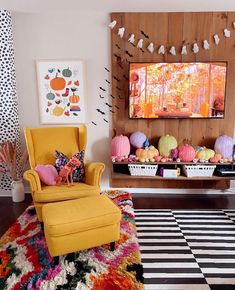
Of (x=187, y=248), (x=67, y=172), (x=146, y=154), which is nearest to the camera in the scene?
(x=187, y=248)

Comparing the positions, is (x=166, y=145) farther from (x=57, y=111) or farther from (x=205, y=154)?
(x=57, y=111)

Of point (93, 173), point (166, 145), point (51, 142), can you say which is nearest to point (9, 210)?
point (51, 142)

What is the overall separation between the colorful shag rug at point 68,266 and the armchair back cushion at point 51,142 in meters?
0.83

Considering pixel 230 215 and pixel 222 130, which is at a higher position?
pixel 222 130

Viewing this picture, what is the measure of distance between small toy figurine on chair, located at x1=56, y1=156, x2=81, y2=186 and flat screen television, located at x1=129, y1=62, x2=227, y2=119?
1.00 metres

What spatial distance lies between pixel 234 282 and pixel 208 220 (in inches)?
37.0

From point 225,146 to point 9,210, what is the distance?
106 inches

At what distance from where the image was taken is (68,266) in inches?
77.2

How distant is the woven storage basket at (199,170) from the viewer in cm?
314

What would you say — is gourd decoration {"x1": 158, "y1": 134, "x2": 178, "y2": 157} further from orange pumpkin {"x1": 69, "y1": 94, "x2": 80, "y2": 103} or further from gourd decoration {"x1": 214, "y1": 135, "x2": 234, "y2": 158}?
orange pumpkin {"x1": 69, "y1": 94, "x2": 80, "y2": 103}

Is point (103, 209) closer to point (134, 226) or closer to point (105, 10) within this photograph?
point (134, 226)

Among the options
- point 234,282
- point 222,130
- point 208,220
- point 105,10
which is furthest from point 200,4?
point 234,282

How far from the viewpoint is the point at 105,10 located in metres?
3.13

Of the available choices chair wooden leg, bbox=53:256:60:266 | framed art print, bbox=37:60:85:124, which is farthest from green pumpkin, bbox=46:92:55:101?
chair wooden leg, bbox=53:256:60:266
